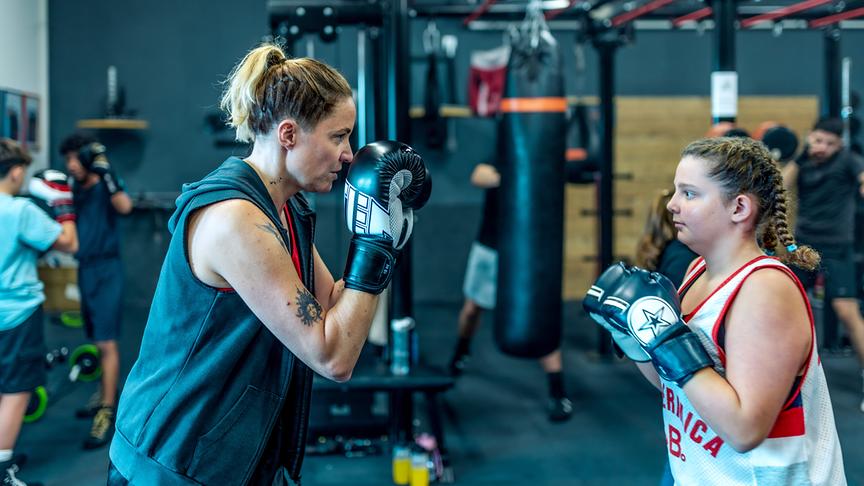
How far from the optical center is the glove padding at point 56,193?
137 inches

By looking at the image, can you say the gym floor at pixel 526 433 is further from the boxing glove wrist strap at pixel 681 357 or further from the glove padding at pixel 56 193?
the boxing glove wrist strap at pixel 681 357

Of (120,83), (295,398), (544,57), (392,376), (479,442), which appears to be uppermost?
(120,83)

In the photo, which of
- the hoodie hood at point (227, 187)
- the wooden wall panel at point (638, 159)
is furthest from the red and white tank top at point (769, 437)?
the wooden wall panel at point (638, 159)

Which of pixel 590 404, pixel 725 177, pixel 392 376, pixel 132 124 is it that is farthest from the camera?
pixel 132 124

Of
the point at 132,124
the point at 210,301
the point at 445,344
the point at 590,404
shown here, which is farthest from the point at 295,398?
the point at 132,124

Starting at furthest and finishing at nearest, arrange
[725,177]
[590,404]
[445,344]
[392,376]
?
[445,344]
[590,404]
[392,376]
[725,177]

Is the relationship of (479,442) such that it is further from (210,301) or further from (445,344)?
(210,301)

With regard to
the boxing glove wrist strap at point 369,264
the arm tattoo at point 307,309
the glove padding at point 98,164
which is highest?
the glove padding at point 98,164

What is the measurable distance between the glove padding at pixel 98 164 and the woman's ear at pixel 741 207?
11.0 feet

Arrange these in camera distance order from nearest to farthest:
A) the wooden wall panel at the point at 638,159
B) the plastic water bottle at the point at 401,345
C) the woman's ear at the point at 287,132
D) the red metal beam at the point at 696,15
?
the woman's ear at the point at 287,132 → the plastic water bottle at the point at 401,345 → the red metal beam at the point at 696,15 → the wooden wall panel at the point at 638,159

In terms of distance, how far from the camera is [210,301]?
1.30m

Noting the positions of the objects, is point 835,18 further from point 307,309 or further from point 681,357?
point 307,309

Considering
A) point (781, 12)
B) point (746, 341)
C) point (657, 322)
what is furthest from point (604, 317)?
point (781, 12)

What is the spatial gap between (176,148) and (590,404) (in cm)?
447
